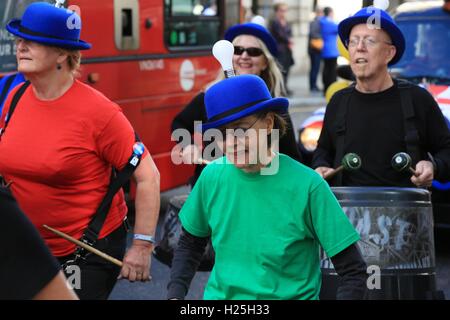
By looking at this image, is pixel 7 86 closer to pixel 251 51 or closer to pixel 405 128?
pixel 251 51

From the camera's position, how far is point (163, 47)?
8.85 meters

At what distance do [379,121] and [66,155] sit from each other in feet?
5.52

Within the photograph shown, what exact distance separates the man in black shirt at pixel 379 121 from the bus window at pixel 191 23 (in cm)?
406

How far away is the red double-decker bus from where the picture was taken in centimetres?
782

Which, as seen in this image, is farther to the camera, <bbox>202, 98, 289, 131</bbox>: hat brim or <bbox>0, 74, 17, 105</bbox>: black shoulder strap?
<bbox>0, 74, 17, 105</bbox>: black shoulder strap

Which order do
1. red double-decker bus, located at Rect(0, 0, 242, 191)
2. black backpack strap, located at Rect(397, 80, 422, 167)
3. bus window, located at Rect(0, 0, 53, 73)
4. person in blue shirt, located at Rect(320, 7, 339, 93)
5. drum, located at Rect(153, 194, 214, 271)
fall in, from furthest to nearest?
1. person in blue shirt, located at Rect(320, 7, 339, 93)
2. red double-decker bus, located at Rect(0, 0, 242, 191)
3. bus window, located at Rect(0, 0, 53, 73)
4. black backpack strap, located at Rect(397, 80, 422, 167)
5. drum, located at Rect(153, 194, 214, 271)

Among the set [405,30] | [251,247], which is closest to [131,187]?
[405,30]

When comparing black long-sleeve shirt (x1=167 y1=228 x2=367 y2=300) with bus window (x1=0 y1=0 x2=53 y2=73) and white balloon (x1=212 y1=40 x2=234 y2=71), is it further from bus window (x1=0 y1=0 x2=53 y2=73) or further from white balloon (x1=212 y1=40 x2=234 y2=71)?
bus window (x1=0 y1=0 x2=53 y2=73)

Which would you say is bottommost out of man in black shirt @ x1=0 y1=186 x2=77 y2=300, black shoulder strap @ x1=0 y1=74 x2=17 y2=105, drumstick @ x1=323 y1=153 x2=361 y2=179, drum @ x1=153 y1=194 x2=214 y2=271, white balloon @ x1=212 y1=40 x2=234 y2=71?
drum @ x1=153 y1=194 x2=214 y2=271

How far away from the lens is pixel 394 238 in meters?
3.99

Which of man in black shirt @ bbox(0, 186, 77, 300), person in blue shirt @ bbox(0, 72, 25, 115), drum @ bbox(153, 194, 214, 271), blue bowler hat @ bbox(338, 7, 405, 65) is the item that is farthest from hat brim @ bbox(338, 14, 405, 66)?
man in black shirt @ bbox(0, 186, 77, 300)
